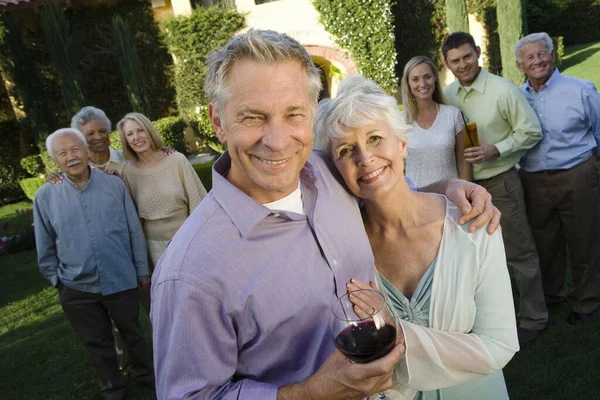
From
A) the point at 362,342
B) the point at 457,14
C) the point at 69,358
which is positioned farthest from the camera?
the point at 457,14

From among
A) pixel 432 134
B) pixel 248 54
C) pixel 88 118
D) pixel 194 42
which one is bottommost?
pixel 432 134

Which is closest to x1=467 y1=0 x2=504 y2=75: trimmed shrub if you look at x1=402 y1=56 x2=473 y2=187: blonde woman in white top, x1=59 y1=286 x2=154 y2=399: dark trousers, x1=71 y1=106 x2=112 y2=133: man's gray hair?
x1=402 y1=56 x2=473 y2=187: blonde woman in white top

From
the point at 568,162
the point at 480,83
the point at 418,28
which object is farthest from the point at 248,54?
the point at 418,28

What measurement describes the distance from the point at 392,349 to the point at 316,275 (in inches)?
14.9

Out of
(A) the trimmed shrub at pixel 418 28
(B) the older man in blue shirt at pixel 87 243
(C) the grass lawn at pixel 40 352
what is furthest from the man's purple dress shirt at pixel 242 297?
(A) the trimmed shrub at pixel 418 28

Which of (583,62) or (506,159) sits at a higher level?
(506,159)

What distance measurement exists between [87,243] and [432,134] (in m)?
2.85

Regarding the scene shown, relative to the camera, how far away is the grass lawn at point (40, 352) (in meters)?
4.50

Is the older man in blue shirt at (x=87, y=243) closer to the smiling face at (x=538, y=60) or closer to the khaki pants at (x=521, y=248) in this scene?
the khaki pants at (x=521, y=248)

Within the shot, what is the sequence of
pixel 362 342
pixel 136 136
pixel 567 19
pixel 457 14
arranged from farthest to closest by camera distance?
pixel 567 19
pixel 457 14
pixel 136 136
pixel 362 342

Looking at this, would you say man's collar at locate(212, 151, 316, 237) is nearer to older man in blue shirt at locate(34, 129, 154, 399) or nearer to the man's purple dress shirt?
the man's purple dress shirt

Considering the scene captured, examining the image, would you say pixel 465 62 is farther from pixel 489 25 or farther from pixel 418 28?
pixel 489 25

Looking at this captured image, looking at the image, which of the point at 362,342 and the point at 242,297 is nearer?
the point at 362,342

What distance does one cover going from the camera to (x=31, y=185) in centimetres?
1362
